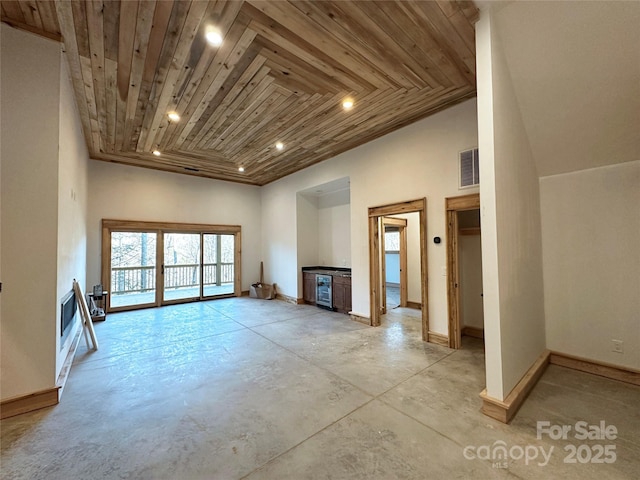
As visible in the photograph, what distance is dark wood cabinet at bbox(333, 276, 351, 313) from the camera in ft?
19.0

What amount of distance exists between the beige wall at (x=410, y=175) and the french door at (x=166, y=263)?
3244 mm

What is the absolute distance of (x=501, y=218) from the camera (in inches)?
91.7

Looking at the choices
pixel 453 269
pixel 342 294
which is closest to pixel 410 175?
pixel 453 269

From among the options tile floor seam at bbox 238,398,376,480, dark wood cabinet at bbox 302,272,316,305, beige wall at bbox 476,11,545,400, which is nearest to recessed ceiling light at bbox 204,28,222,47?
beige wall at bbox 476,11,545,400

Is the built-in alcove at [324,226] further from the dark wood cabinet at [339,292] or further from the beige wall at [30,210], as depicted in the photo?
the beige wall at [30,210]

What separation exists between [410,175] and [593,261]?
252 cm

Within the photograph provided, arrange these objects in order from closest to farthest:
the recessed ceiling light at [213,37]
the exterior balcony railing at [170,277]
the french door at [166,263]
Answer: the recessed ceiling light at [213,37] < the french door at [166,263] < the exterior balcony railing at [170,277]

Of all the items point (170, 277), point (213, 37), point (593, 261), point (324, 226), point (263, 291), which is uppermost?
point (213, 37)

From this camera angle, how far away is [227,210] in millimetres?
7801

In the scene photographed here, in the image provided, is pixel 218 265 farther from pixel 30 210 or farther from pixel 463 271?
pixel 463 271

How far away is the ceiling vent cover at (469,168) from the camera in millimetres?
3641

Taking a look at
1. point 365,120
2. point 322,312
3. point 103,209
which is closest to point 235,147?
point 365,120

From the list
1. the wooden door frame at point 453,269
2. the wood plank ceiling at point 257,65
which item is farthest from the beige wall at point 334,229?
the wooden door frame at point 453,269

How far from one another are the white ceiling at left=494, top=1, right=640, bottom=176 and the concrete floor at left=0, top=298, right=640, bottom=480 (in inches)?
103
